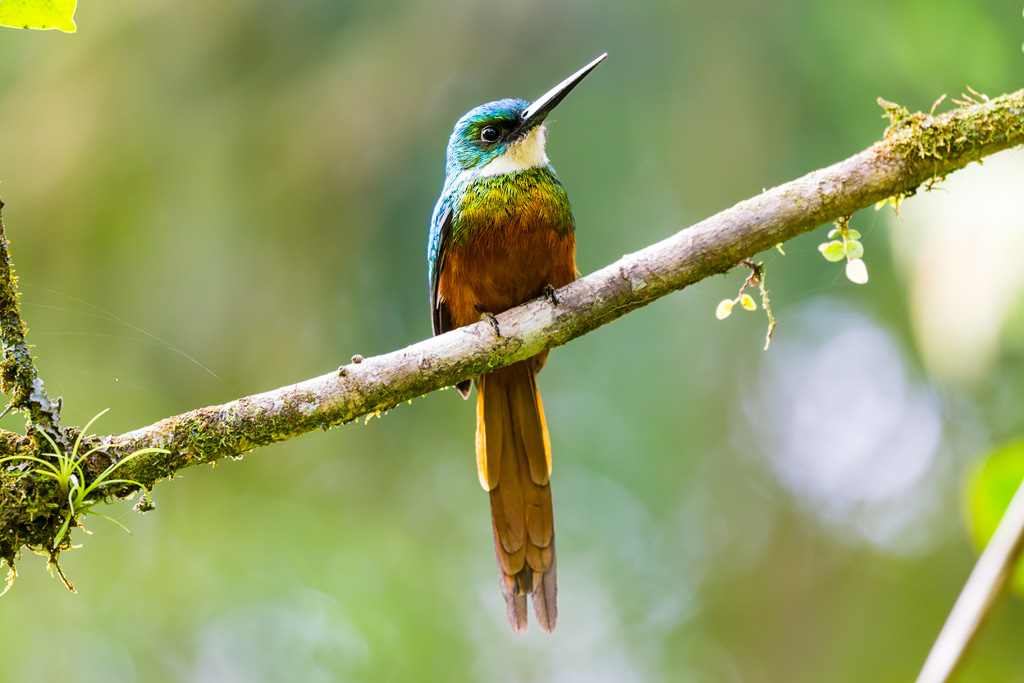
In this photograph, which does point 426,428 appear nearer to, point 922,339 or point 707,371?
point 707,371

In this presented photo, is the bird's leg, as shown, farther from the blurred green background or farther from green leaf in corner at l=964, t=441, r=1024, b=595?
the blurred green background

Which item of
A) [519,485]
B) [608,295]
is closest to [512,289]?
[608,295]

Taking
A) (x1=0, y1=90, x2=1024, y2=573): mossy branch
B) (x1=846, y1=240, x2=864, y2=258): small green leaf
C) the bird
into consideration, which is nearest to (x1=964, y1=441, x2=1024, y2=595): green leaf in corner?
(x1=0, y1=90, x2=1024, y2=573): mossy branch

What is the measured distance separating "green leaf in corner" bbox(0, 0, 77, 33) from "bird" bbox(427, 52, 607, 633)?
1.37 meters

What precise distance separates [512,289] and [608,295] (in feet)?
1.56

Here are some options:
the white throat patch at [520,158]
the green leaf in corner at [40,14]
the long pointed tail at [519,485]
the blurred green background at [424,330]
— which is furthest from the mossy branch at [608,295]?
the blurred green background at [424,330]

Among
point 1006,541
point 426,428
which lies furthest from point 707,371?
point 1006,541

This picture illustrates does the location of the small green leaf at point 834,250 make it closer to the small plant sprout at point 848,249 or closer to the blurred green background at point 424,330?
the small plant sprout at point 848,249

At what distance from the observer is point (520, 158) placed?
2.77m

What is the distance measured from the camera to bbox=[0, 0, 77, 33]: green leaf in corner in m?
1.18

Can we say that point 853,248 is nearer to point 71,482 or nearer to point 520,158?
point 520,158

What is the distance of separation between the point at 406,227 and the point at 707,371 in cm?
195

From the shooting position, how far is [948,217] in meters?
2.49

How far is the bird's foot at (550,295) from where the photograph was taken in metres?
2.20
